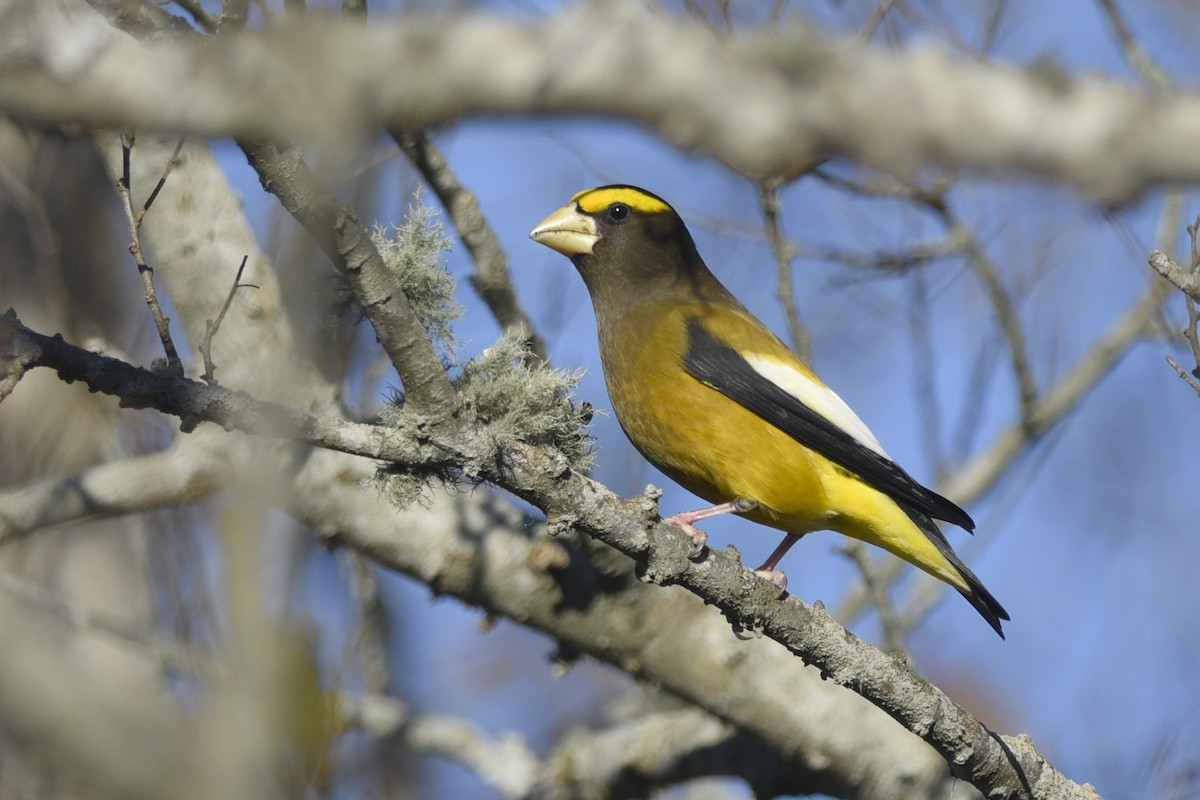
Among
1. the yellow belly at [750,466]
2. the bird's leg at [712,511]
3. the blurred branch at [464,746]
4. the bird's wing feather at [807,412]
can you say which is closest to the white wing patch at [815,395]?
the bird's wing feather at [807,412]

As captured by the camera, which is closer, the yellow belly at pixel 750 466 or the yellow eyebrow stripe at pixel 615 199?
the yellow belly at pixel 750 466

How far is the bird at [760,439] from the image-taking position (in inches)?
185

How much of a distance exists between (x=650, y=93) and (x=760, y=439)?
310 centimetres

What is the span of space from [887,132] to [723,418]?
10.3 feet

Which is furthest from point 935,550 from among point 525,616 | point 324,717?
point 324,717

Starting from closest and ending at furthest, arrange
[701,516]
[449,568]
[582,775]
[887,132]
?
[887,132] < [701,516] < [449,568] < [582,775]

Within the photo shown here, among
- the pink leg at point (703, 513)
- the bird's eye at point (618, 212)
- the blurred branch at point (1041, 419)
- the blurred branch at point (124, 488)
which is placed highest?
the blurred branch at point (1041, 419)

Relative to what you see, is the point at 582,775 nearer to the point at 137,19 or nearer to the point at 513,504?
the point at 513,504

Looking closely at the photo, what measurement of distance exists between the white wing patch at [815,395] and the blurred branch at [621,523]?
1255 millimetres

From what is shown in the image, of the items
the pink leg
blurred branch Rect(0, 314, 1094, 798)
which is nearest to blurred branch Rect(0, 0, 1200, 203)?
blurred branch Rect(0, 314, 1094, 798)

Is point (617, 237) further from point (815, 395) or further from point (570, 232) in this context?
point (815, 395)

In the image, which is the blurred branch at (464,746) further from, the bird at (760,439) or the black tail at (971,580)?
the black tail at (971,580)

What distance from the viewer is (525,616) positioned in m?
5.01

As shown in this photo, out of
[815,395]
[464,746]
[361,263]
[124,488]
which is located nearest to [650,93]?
[361,263]
